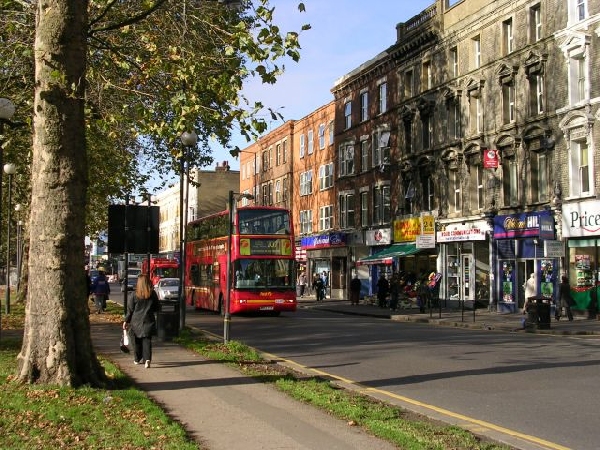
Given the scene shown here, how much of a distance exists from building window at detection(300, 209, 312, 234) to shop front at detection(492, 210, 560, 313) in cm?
2301

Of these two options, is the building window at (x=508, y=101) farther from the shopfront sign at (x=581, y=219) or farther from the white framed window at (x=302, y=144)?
the white framed window at (x=302, y=144)

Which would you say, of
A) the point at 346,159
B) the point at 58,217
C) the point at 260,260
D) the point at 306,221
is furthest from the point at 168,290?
the point at 58,217

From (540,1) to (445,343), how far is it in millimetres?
18132

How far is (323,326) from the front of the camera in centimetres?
2342

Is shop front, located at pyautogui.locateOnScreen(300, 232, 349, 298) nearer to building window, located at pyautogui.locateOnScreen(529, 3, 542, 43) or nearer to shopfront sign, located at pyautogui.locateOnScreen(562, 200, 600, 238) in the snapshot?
building window, located at pyautogui.locateOnScreen(529, 3, 542, 43)

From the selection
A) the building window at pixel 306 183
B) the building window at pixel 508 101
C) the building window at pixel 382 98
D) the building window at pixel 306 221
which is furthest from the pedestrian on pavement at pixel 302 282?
the building window at pixel 508 101

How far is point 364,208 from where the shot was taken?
1757 inches

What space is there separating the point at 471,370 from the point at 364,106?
111 ft

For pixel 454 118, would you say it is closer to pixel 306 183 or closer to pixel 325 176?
pixel 325 176

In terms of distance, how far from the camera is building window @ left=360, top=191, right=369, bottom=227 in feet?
145

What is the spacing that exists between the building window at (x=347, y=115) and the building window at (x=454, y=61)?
11889 millimetres

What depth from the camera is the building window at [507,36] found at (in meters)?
31.3

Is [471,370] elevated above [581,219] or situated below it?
below

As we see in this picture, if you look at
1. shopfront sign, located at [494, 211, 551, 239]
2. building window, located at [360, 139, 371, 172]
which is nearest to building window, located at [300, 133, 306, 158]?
building window, located at [360, 139, 371, 172]
